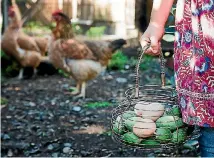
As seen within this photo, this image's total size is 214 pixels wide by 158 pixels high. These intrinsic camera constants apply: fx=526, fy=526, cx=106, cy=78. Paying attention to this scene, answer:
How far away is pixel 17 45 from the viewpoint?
739 cm

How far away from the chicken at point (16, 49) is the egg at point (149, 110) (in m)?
5.51

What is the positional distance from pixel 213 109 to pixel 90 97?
13.8ft

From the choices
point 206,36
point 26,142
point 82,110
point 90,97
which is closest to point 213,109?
point 206,36

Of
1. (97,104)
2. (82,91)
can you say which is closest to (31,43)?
(82,91)

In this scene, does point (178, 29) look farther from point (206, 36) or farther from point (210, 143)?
point (210, 143)

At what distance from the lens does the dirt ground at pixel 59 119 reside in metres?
3.84

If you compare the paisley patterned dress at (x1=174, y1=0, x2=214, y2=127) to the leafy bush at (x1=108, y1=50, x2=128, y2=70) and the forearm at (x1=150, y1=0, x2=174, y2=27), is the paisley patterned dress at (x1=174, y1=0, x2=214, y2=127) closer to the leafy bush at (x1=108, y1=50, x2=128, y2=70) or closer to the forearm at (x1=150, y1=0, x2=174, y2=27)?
the forearm at (x1=150, y1=0, x2=174, y2=27)

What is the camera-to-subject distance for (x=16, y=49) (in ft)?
24.2

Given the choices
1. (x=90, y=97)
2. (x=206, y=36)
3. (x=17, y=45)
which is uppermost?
(x=206, y=36)

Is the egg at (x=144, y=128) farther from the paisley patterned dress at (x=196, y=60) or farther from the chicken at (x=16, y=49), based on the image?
the chicken at (x=16, y=49)

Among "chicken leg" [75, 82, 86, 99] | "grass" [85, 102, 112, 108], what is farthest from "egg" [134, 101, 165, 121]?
"chicken leg" [75, 82, 86, 99]

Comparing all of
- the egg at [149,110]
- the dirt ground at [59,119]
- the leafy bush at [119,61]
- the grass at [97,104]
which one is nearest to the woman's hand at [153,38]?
the egg at [149,110]

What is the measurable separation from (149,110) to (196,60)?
0.26 m

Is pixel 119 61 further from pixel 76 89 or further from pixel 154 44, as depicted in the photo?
pixel 154 44
